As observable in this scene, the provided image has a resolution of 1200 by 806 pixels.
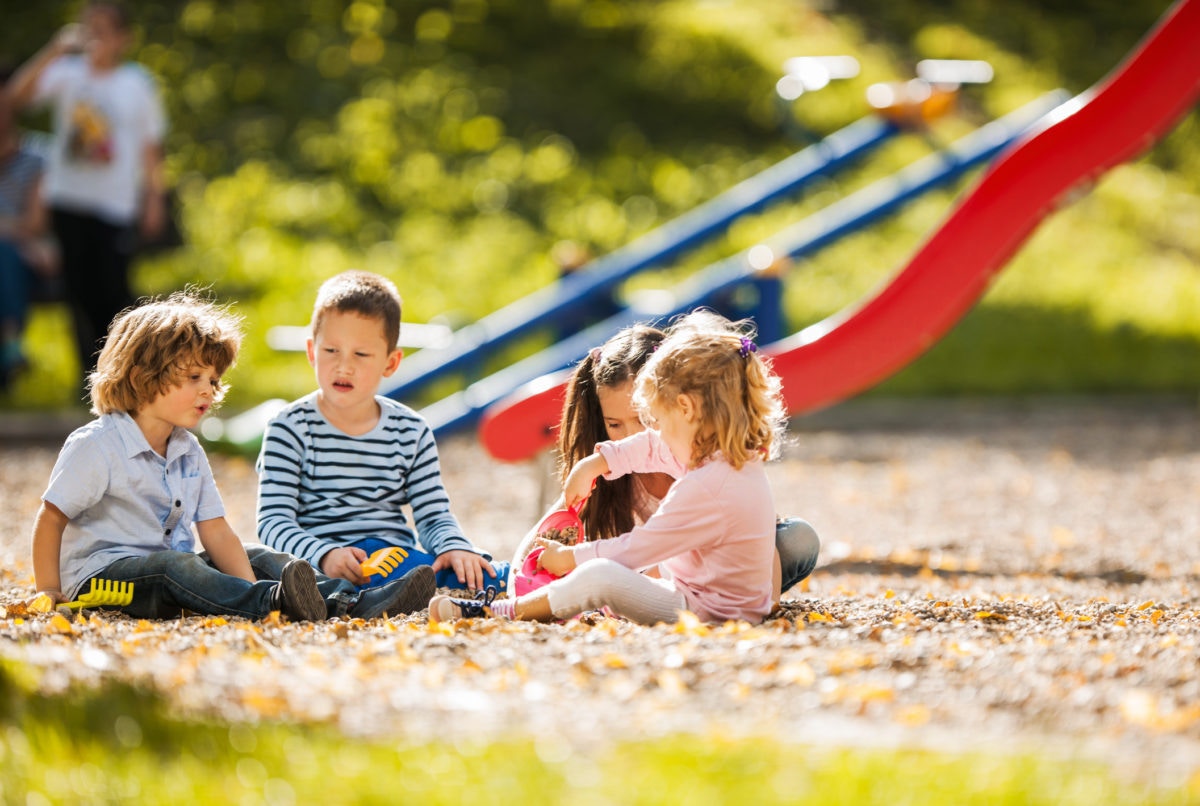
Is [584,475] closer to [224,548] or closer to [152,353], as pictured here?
[224,548]

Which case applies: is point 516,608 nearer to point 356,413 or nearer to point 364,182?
point 356,413

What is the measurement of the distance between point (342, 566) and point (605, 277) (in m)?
4.00

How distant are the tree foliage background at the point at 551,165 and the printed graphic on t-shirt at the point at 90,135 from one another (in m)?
2.00

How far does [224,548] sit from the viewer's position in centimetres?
417

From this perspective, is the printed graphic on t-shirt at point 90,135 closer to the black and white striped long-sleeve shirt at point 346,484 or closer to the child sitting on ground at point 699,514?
the black and white striped long-sleeve shirt at point 346,484

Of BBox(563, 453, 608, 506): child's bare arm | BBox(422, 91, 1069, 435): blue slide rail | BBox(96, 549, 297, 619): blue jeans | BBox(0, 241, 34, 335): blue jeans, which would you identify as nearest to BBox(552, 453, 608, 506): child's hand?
BBox(563, 453, 608, 506): child's bare arm

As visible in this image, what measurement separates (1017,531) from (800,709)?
428 centimetres

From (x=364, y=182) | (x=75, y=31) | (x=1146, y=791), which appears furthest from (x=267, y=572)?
(x=364, y=182)

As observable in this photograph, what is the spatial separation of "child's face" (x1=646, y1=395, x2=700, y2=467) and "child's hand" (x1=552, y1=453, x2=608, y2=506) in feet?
0.92

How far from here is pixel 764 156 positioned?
1505cm

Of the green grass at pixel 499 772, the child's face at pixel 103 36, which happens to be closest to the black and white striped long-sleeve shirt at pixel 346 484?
the green grass at pixel 499 772

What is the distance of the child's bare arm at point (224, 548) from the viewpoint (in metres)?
4.16

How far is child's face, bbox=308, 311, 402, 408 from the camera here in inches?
167

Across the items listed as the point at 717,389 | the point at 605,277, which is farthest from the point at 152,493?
the point at 605,277
